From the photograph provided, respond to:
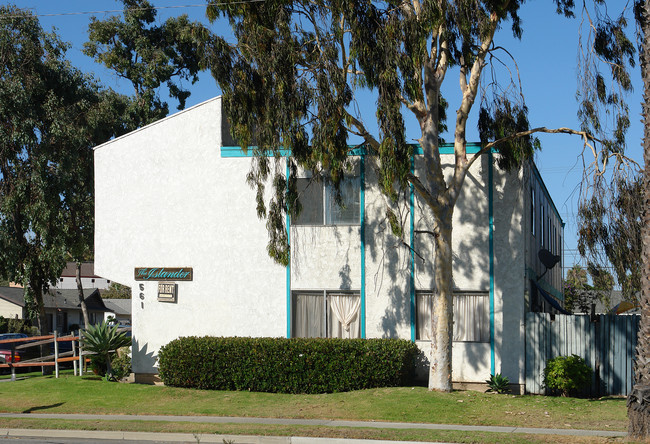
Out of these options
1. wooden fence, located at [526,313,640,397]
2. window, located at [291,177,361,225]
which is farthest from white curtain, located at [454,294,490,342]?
window, located at [291,177,361,225]

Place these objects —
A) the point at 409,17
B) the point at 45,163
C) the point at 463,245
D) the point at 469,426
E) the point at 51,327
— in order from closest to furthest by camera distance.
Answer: the point at 469,426
the point at 409,17
the point at 463,245
the point at 45,163
the point at 51,327

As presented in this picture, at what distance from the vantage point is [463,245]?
18.8 meters

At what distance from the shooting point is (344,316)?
64.1 ft

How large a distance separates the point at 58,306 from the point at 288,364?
45.8 m

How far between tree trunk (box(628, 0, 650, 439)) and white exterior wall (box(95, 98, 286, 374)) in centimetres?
1030

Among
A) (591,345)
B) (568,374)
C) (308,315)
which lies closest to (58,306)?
(308,315)

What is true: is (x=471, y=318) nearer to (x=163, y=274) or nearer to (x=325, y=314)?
(x=325, y=314)

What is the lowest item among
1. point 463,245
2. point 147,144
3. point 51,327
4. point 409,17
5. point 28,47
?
point 51,327

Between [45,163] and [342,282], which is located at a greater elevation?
[45,163]

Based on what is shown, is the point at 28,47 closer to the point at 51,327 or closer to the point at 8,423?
the point at 8,423

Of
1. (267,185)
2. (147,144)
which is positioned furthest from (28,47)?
(267,185)

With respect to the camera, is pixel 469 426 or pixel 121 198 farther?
pixel 121 198

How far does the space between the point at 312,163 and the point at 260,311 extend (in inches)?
208

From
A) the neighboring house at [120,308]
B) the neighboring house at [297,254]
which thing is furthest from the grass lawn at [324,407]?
the neighboring house at [120,308]
